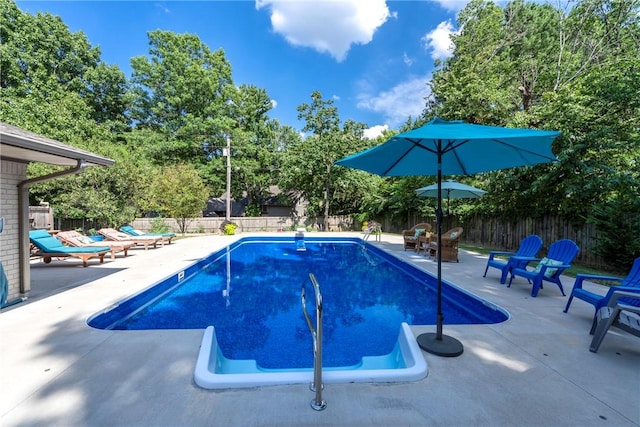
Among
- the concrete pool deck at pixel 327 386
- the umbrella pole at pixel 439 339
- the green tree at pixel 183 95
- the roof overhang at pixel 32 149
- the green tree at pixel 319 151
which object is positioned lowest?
the concrete pool deck at pixel 327 386

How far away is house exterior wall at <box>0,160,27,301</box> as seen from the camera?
4422mm

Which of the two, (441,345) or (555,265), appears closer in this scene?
(441,345)

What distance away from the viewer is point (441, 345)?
295cm

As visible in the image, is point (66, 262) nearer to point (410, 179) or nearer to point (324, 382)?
point (324, 382)

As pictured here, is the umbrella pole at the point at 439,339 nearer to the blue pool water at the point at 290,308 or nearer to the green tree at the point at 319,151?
the blue pool water at the point at 290,308

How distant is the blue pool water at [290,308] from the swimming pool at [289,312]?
14 millimetres

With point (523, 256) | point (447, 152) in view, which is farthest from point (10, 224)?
point (523, 256)

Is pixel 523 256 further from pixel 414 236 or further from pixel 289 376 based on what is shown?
pixel 289 376

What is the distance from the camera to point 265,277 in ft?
24.9

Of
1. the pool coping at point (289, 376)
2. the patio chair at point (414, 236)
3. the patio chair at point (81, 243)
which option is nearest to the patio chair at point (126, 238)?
the patio chair at point (81, 243)

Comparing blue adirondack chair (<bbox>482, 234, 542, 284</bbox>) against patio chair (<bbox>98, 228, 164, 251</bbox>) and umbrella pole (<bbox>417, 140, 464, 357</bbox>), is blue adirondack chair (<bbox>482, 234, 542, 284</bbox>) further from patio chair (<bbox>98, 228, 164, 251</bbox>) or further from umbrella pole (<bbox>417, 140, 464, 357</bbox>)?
patio chair (<bbox>98, 228, 164, 251</bbox>)

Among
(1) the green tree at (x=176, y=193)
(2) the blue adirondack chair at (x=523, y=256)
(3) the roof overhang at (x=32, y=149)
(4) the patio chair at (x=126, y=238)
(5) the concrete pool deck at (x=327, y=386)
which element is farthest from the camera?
(1) the green tree at (x=176, y=193)

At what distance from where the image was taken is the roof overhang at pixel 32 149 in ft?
11.5

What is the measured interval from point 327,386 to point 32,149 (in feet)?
15.4
